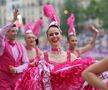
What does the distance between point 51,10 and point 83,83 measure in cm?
119

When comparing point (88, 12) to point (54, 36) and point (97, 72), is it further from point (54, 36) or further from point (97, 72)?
point (97, 72)

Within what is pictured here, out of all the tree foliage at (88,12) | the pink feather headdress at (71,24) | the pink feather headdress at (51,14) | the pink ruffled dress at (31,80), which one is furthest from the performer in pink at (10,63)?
the tree foliage at (88,12)

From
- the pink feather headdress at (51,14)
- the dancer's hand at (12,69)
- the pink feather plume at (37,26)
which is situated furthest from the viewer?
the pink feather plume at (37,26)

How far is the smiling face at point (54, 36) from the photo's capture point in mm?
5898

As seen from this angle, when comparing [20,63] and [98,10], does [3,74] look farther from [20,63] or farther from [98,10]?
[98,10]

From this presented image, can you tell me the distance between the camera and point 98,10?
216 ft

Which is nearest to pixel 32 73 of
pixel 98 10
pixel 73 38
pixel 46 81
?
pixel 46 81

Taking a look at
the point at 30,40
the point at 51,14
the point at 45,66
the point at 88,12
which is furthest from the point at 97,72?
the point at 88,12

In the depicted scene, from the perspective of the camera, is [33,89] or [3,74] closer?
[33,89]

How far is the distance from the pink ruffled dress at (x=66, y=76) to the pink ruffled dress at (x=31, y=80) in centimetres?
8

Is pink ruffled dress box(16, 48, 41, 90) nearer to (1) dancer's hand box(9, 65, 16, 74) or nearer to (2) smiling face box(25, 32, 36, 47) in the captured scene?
(1) dancer's hand box(9, 65, 16, 74)

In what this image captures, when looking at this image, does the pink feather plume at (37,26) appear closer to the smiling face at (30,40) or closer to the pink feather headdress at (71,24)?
the smiling face at (30,40)

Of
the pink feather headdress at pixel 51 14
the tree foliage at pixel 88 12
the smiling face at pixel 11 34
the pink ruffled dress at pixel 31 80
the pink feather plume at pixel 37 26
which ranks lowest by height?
the tree foliage at pixel 88 12

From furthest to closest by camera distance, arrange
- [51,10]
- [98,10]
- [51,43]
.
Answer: [98,10] < [51,10] < [51,43]
